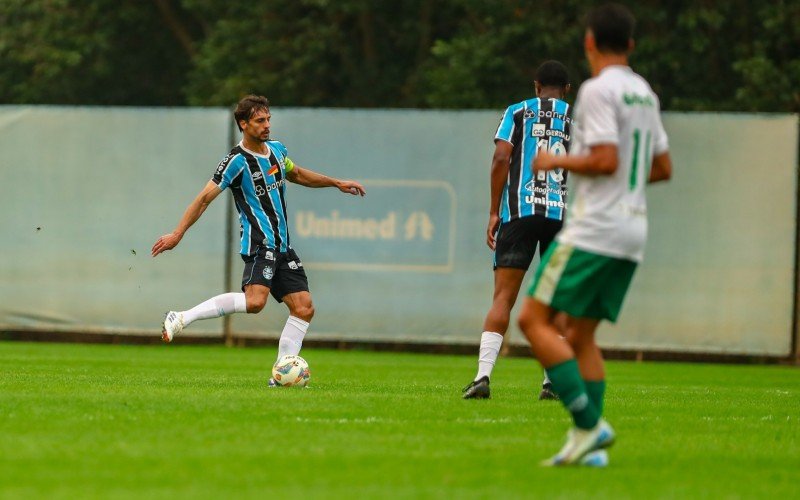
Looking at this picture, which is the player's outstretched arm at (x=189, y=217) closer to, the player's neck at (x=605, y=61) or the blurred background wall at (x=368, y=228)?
the player's neck at (x=605, y=61)

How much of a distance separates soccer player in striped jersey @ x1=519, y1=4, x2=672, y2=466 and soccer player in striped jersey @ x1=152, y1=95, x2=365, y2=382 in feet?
13.2

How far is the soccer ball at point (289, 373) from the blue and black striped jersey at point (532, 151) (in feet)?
5.60

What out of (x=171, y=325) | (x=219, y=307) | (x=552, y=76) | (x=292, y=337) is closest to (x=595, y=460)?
(x=552, y=76)

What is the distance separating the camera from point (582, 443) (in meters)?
5.97

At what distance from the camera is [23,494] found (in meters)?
5.07

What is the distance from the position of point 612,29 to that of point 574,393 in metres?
1.54

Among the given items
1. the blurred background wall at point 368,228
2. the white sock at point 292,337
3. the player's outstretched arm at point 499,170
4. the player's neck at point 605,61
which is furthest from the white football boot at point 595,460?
the blurred background wall at point 368,228

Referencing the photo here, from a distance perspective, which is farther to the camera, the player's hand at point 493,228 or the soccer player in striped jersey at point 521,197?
the player's hand at point 493,228

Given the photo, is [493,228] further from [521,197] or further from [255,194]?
[255,194]

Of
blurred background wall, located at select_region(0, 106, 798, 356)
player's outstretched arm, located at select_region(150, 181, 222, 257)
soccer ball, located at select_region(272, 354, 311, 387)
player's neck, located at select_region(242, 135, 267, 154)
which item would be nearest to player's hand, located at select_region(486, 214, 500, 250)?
soccer ball, located at select_region(272, 354, 311, 387)

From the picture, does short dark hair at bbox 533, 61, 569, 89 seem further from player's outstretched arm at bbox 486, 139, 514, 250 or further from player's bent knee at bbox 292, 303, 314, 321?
player's bent knee at bbox 292, 303, 314, 321

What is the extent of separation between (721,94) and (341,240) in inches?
346

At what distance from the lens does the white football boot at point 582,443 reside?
5.97 metres

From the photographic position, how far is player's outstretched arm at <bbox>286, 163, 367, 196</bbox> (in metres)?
10.5
